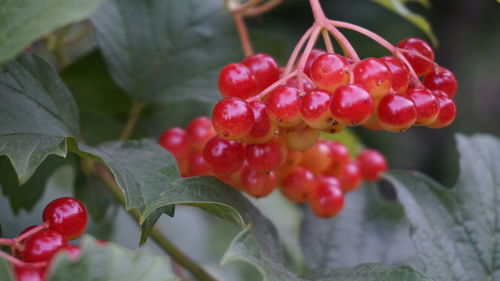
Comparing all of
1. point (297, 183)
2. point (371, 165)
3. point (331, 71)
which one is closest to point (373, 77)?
point (331, 71)

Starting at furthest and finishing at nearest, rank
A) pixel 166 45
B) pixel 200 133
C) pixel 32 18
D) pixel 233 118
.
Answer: pixel 166 45 → pixel 200 133 → pixel 233 118 → pixel 32 18

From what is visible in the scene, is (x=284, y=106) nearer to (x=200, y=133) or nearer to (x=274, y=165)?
(x=274, y=165)

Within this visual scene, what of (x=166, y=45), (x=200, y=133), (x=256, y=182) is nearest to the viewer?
(x=256, y=182)

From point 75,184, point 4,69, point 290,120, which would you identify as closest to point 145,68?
point 75,184

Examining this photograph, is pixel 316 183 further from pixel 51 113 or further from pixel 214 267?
pixel 214 267

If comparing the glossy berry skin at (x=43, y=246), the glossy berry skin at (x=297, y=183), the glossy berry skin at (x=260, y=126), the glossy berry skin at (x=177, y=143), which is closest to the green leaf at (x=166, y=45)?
the glossy berry skin at (x=177, y=143)

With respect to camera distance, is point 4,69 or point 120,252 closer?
point 120,252
